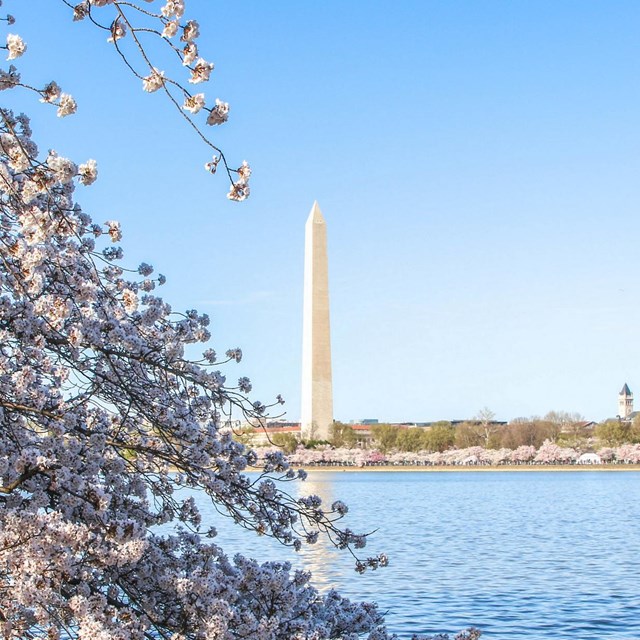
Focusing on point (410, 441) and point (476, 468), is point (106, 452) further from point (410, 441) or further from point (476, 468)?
point (410, 441)

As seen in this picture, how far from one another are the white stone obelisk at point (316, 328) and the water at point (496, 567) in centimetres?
1518

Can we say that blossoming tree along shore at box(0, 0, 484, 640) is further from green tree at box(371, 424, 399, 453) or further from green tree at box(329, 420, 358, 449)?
green tree at box(371, 424, 399, 453)

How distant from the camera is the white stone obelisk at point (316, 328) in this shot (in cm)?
4891

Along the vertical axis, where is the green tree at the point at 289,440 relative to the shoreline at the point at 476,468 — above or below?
above

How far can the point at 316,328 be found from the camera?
51188 millimetres

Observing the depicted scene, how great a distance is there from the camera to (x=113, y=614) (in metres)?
4.26

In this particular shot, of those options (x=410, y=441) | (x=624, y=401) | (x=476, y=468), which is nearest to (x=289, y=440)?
(x=476, y=468)

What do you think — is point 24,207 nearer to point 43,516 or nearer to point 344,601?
point 43,516

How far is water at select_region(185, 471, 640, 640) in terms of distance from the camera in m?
13.6

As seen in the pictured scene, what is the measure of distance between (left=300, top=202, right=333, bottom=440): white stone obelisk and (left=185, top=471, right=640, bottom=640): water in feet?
49.8

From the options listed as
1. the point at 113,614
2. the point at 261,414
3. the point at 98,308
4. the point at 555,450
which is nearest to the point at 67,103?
the point at 98,308

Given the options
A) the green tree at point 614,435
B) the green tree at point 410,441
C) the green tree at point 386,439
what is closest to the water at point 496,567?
the green tree at point 614,435

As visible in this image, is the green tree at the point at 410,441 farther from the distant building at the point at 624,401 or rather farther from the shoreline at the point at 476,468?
the distant building at the point at 624,401

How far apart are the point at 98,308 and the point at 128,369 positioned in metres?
0.33
